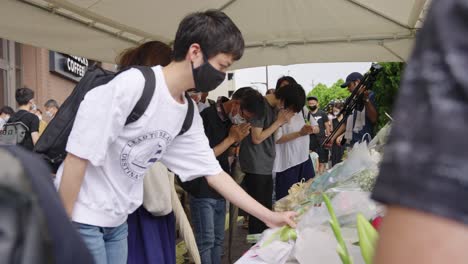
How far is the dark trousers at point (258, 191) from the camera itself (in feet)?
14.7

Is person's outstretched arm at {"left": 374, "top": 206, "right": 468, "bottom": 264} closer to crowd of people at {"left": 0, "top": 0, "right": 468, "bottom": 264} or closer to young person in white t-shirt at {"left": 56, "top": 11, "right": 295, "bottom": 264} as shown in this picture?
crowd of people at {"left": 0, "top": 0, "right": 468, "bottom": 264}

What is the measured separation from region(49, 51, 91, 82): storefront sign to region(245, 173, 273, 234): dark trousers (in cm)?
593

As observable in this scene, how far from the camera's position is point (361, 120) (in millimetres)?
5602

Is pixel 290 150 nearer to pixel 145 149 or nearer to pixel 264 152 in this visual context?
pixel 264 152

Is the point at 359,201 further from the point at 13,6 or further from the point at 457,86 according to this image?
the point at 13,6

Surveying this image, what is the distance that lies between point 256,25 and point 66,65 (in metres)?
7.28

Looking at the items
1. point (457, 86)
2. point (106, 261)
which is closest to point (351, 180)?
point (106, 261)

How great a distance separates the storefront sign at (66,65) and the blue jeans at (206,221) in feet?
21.0

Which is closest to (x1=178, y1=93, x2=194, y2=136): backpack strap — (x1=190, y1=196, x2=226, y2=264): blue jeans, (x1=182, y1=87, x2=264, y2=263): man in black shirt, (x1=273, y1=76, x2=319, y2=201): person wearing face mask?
(x1=182, y1=87, x2=264, y2=263): man in black shirt

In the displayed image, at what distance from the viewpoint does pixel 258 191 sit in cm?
453

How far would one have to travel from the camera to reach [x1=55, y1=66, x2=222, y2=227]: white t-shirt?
167cm

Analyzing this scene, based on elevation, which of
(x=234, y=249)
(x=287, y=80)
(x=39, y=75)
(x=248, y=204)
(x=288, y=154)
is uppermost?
(x=39, y=75)

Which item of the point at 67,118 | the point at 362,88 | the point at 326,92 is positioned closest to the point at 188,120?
the point at 67,118

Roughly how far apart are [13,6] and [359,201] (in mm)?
2724
